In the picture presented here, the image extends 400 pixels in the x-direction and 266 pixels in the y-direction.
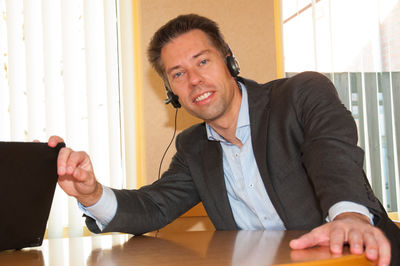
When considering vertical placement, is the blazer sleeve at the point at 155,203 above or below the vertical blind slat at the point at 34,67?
below

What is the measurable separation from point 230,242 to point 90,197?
0.54m

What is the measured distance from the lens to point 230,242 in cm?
113

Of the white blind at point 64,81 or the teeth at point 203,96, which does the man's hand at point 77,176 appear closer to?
the teeth at point 203,96

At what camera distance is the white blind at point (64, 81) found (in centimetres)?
260

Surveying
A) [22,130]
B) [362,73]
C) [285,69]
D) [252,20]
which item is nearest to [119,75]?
[22,130]

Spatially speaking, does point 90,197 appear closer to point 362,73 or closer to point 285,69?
point 285,69

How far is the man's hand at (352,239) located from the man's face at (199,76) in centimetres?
95

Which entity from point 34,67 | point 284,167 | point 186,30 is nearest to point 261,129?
point 284,167

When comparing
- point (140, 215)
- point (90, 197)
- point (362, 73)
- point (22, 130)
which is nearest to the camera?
point (90, 197)

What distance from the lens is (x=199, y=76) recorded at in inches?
75.4

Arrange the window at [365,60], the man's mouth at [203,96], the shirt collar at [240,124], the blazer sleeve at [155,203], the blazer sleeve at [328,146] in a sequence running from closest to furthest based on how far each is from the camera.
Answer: the blazer sleeve at [328,146], the blazer sleeve at [155,203], the shirt collar at [240,124], the man's mouth at [203,96], the window at [365,60]

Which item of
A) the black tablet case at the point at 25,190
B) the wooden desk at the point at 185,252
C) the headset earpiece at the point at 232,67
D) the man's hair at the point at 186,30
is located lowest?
the wooden desk at the point at 185,252

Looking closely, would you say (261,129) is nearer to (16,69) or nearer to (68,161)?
(68,161)

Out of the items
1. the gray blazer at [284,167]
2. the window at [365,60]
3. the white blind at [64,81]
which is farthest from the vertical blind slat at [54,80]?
the window at [365,60]
